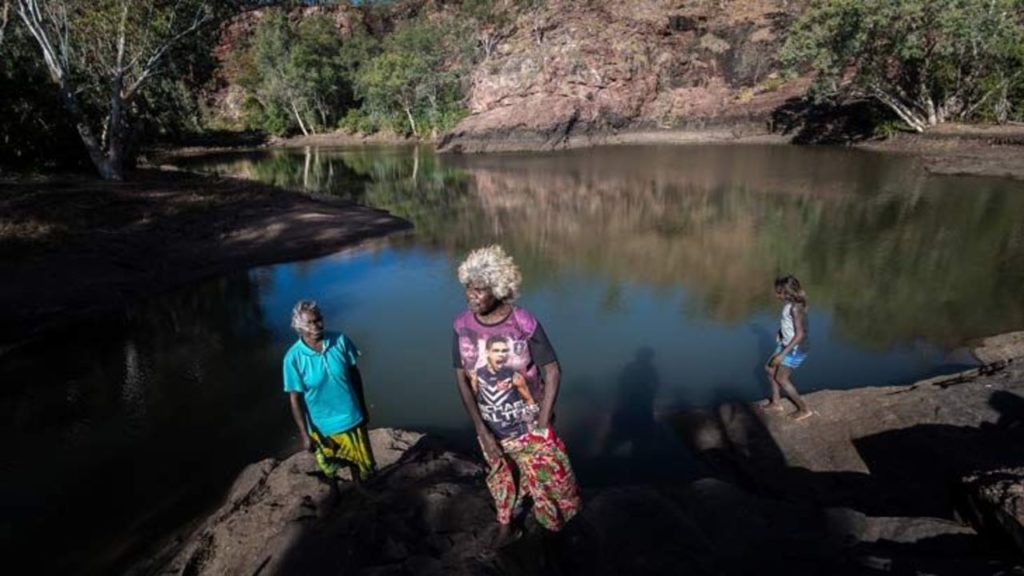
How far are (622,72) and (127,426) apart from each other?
48.9m

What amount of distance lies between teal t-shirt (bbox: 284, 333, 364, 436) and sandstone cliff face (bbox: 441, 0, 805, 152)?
42742mm

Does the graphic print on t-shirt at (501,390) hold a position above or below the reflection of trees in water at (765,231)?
above

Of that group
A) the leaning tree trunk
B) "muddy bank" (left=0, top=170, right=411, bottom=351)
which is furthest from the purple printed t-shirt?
the leaning tree trunk

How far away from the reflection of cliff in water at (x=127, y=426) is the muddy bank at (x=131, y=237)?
1.49m

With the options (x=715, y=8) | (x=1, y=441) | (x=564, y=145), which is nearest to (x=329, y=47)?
(x=564, y=145)

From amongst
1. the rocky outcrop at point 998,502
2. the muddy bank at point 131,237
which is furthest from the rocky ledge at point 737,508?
the muddy bank at point 131,237

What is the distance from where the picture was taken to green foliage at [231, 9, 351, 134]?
62.1 meters

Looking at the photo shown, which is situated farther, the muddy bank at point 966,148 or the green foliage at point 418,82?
the green foliage at point 418,82

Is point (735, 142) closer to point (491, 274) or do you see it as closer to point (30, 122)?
point (30, 122)

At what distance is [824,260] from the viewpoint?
1370 cm

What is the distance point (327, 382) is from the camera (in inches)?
171

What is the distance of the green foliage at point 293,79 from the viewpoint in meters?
62.1

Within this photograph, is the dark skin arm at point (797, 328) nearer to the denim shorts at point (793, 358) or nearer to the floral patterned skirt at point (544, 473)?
the denim shorts at point (793, 358)

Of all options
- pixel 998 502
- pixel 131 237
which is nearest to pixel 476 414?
pixel 998 502
